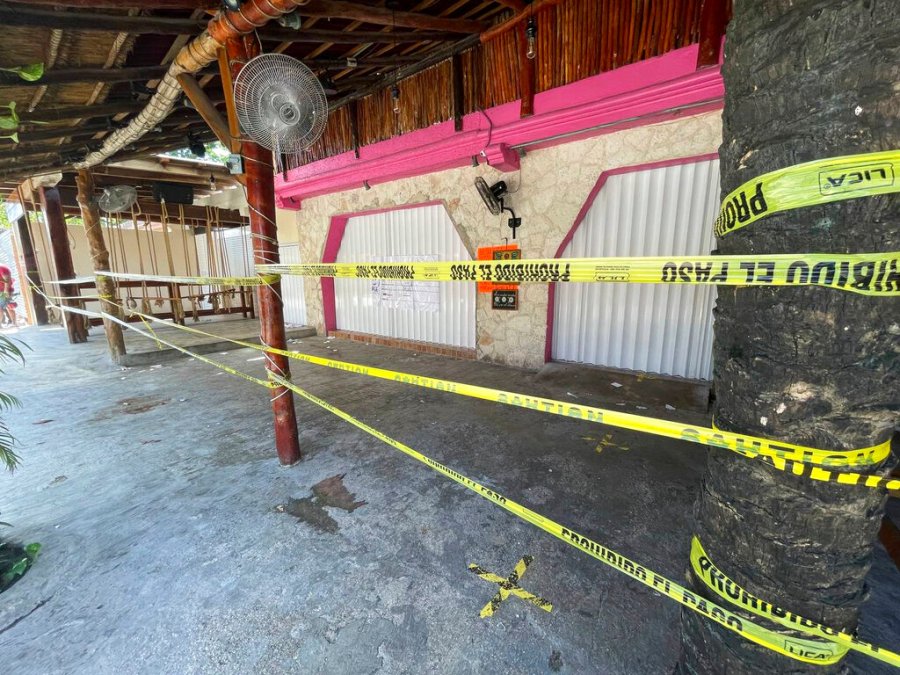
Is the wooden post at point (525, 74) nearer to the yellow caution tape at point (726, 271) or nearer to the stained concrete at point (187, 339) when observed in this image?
the yellow caution tape at point (726, 271)

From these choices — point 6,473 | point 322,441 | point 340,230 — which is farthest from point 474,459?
point 340,230

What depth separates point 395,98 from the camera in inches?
216

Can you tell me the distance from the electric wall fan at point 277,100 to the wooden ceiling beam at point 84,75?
5.44 feet

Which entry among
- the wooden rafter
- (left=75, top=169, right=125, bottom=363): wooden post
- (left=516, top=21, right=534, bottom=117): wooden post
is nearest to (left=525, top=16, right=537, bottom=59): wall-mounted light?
(left=516, top=21, right=534, bottom=117): wooden post

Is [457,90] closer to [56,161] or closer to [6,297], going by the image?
[56,161]

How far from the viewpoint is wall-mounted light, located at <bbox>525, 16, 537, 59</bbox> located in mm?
4051

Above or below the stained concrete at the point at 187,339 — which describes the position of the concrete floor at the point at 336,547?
below

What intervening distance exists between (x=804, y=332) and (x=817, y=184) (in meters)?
0.28

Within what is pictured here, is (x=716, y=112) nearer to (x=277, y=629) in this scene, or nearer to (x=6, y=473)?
(x=277, y=629)

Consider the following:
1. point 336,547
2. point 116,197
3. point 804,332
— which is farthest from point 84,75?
point 804,332

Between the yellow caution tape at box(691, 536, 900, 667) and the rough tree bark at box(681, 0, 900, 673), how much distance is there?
22 millimetres

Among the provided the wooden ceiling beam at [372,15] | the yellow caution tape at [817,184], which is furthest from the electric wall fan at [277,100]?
the yellow caution tape at [817,184]

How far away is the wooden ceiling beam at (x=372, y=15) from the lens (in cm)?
296

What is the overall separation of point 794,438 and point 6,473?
15.5 ft
